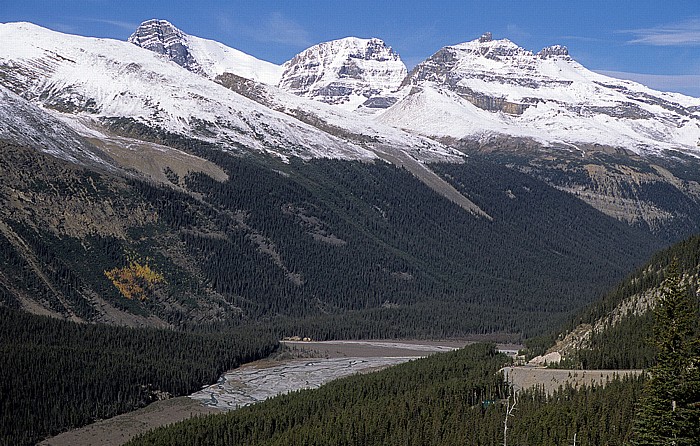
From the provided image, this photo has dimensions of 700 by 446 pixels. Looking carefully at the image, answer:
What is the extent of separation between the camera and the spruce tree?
68125 mm

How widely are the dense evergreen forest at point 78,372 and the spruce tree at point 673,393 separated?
3705 inches

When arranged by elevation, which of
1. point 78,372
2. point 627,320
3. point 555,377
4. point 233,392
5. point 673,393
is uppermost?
point 627,320

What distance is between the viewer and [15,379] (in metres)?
152

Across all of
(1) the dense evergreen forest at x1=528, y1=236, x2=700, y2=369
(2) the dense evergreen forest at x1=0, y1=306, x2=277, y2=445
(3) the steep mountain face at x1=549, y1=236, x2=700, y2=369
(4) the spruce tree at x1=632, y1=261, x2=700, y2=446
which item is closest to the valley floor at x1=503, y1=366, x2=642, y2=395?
(1) the dense evergreen forest at x1=528, y1=236, x2=700, y2=369

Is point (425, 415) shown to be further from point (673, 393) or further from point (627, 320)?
point (673, 393)

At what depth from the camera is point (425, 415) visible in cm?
12175

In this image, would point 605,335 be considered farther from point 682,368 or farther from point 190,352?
point 190,352

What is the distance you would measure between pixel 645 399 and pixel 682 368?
10.2 feet

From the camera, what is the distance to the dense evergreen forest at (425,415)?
103625 millimetres

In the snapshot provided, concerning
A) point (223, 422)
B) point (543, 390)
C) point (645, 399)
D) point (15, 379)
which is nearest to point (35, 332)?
point (15, 379)

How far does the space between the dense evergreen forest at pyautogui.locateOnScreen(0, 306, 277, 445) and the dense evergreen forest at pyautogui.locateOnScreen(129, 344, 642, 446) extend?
2067 cm

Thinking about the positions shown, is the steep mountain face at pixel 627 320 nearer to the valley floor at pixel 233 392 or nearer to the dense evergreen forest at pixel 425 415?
the valley floor at pixel 233 392

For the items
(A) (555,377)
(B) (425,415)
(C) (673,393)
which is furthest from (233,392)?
(C) (673,393)

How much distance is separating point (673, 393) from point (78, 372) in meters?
112
